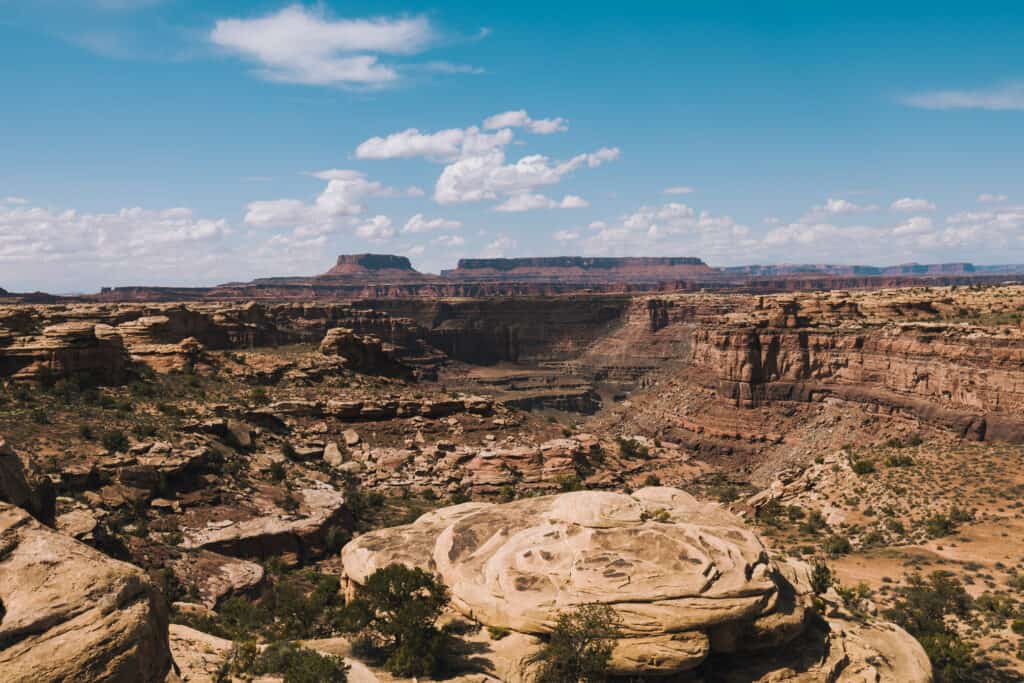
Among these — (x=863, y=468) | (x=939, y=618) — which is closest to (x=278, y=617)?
(x=939, y=618)

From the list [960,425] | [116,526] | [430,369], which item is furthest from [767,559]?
[430,369]

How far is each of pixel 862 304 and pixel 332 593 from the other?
8077 cm

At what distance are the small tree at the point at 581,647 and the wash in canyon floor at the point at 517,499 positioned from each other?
65 centimetres

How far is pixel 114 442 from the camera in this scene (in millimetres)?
35750

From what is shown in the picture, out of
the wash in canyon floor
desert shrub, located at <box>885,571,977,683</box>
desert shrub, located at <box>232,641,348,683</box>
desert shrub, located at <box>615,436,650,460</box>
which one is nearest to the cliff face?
the wash in canyon floor

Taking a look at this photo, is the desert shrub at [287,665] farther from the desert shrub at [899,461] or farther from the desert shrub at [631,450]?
the desert shrub at [899,461]

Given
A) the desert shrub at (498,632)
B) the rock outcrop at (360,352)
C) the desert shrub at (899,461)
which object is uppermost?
the rock outcrop at (360,352)

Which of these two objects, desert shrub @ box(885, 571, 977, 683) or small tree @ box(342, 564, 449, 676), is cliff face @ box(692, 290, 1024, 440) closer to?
desert shrub @ box(885, 571, 977, 683)

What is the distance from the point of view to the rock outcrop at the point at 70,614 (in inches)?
350

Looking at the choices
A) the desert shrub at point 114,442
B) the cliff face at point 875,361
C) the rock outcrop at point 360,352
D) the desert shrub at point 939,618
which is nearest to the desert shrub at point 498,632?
the desert shrub at point 939,618

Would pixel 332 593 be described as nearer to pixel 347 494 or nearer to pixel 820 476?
pixel 347 494

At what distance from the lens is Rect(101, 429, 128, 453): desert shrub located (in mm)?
35531

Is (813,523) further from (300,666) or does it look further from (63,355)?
(63,355)

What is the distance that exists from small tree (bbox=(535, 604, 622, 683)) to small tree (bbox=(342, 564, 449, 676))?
147 inches
